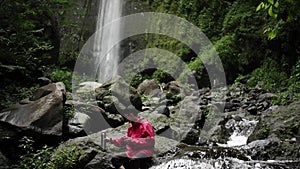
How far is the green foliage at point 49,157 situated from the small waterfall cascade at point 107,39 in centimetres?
1297

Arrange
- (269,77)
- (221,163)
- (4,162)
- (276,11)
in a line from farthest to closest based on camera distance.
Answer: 1. (269,77)
2. (4,162)
3. (221,163)
4. (276,11)

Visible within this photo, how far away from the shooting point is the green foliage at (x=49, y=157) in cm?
544

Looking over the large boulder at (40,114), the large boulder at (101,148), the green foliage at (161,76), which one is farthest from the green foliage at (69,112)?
the green foliage at (161,76)

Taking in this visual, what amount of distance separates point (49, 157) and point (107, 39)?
1519cm

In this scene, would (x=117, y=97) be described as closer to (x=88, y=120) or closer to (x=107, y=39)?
(x=88, y=120)

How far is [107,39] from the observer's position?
20297 mm

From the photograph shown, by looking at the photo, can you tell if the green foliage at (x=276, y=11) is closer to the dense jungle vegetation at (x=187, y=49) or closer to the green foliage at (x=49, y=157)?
the dense jungle vegetation at (x=187, y=49)

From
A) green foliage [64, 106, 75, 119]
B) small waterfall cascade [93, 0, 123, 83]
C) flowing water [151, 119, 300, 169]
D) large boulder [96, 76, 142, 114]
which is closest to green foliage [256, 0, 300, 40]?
flowing water [151, 119, 300, 169]

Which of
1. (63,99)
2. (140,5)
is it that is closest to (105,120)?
(63,99)

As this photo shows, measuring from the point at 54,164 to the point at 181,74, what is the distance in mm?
10468

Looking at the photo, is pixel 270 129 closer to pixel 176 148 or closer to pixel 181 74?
pixel 176 148

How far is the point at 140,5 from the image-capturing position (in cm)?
2058

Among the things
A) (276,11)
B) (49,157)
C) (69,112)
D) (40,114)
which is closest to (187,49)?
(69,112)

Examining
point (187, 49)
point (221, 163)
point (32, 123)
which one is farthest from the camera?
point (187, 49)
